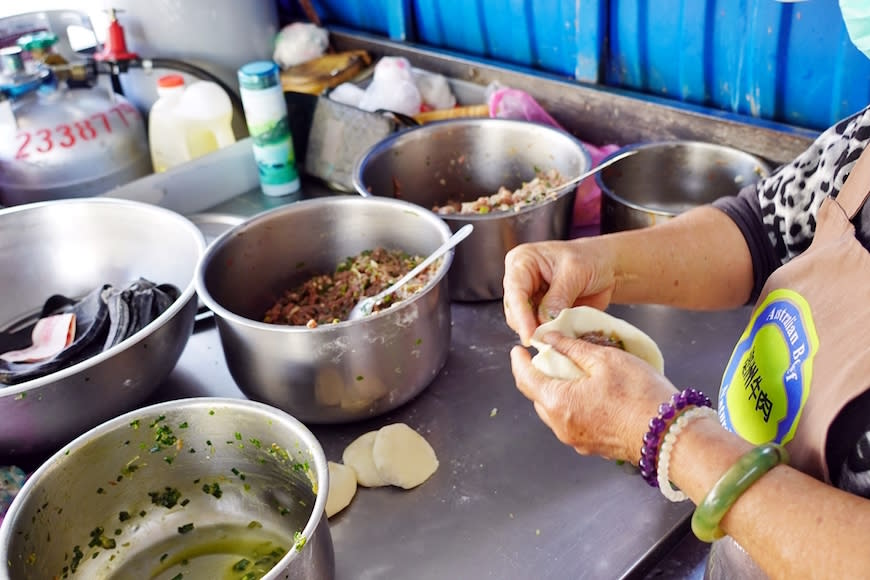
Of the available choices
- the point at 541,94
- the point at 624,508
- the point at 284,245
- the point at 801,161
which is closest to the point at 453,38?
the point at 541,94

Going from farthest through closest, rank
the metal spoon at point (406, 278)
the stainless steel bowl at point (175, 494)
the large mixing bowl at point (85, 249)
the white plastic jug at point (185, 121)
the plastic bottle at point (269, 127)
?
the white plastic jug at point (185, 121), the plastic bottle at point (269, 127), the large mixing bowl at point (85, 249), the metal spoon at point (406, 278), the stainless steel bowl at point (175, 494)

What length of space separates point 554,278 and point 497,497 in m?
0.38

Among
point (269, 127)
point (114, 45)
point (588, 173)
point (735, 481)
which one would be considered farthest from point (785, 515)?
point (114, 45)

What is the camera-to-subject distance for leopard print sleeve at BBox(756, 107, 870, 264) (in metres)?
1.10

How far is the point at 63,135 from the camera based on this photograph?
208 cm

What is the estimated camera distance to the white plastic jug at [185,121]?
7.41ft

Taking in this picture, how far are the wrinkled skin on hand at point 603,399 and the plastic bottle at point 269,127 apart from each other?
4.46ft

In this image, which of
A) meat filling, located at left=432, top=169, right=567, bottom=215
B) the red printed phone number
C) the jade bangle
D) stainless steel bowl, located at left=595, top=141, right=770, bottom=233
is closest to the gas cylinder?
the red printed phone number

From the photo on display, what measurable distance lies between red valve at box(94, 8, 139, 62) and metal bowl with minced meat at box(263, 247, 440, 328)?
1.09m

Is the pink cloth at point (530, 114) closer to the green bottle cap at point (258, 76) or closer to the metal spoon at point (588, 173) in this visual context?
the metal spoon at point (588, 173)

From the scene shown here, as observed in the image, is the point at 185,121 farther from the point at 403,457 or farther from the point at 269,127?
the point at 403,457

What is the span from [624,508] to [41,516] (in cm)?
89

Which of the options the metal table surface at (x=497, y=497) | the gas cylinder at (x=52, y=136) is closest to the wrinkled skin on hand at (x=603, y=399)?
the metal table surface at (x=497, y=497)

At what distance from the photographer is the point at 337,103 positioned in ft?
7.27
